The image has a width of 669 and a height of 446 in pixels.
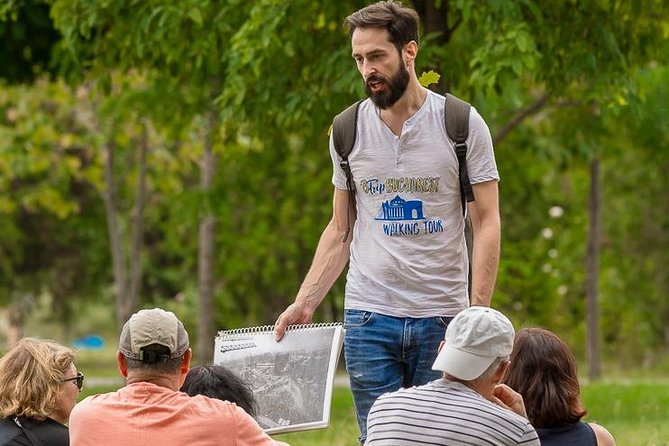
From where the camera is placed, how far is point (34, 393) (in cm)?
488

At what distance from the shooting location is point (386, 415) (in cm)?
421

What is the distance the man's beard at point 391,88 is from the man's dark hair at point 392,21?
0.29 ft

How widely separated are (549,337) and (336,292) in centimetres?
1766

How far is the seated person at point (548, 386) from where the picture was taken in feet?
15.0

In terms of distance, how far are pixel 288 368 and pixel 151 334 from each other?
3.56ft

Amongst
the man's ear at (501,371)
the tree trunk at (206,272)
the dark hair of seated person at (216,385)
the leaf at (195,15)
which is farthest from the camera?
the tree trunk at (206,272)

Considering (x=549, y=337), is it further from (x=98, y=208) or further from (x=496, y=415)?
(x=98, y=208)

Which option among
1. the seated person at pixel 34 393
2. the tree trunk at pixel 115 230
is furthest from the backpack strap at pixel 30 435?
the tree trunk at pixel 115 230

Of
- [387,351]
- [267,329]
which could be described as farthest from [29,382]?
[387,351]

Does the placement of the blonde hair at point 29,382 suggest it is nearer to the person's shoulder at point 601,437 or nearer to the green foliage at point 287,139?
the person's shoulder at point 601,437

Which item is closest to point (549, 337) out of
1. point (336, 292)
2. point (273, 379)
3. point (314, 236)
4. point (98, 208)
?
point (273, 379)

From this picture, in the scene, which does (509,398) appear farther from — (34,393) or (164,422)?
(34,393)

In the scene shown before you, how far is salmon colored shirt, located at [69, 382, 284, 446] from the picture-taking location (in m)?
4.21

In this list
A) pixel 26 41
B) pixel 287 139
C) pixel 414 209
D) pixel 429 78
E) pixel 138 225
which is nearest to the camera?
pixel 414 209
